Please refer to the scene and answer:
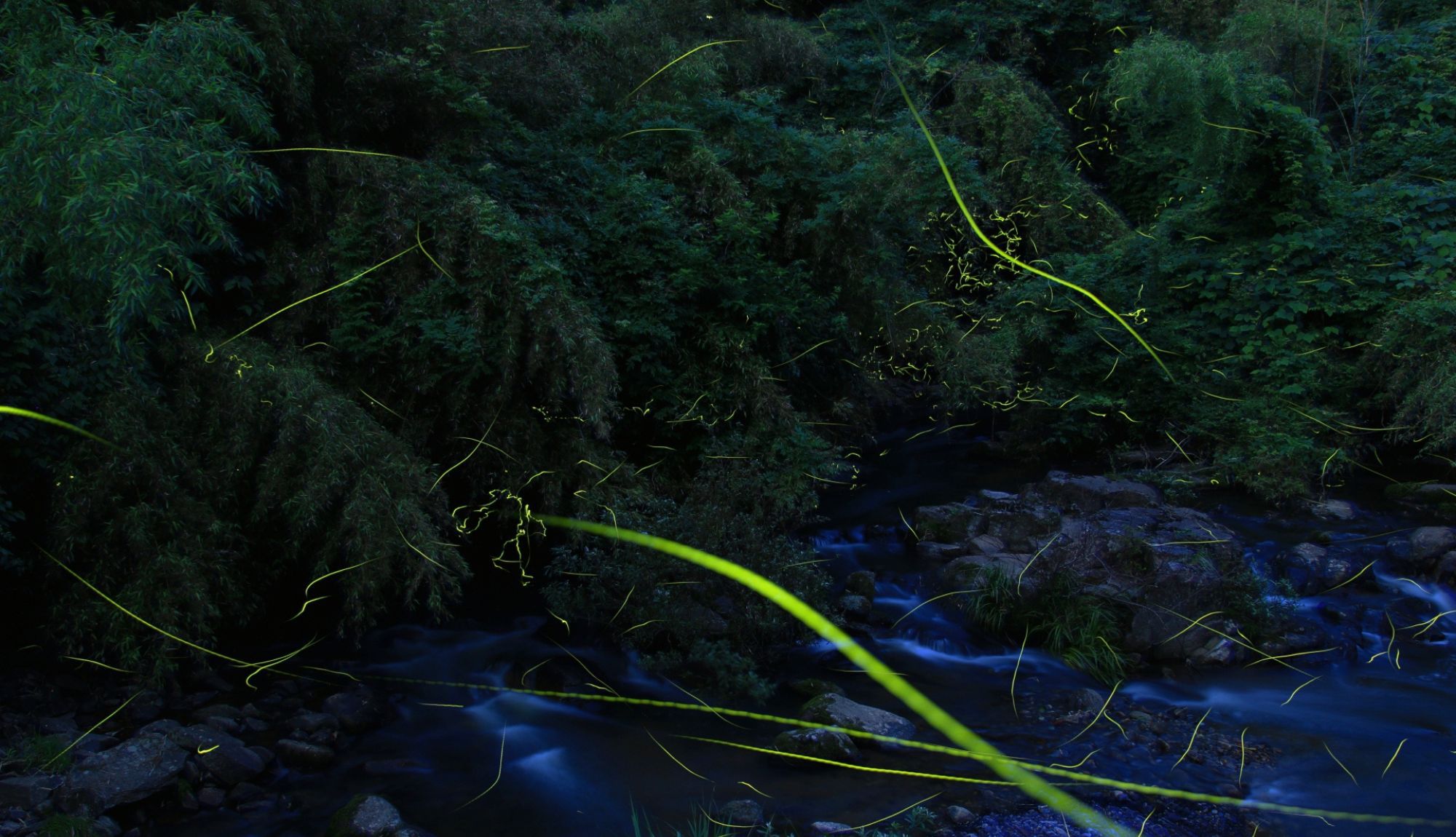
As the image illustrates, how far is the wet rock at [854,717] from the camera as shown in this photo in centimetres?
550

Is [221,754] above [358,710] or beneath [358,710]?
above

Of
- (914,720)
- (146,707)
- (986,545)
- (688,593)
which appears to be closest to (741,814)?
(914,720)

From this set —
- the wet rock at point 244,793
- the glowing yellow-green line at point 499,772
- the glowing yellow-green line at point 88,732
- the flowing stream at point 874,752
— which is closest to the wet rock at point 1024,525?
the flowing stream at point 874,752

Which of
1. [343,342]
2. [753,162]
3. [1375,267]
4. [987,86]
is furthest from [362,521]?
[987,86]

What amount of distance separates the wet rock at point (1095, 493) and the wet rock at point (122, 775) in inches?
273

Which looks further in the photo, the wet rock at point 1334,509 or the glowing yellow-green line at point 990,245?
the wet rock at point 1334,509

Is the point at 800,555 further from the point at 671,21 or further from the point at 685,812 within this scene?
the point at 671,21

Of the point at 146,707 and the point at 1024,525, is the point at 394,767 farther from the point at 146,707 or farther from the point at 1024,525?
the point at 1024,525

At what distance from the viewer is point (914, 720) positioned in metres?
5.94

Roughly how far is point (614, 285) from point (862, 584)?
122 inches

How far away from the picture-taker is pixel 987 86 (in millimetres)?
13914

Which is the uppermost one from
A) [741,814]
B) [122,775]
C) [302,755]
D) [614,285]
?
[614,285]

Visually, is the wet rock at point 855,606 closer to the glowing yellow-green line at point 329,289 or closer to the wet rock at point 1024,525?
the wet rock at point 1024,525

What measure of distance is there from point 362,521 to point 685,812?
252cm
